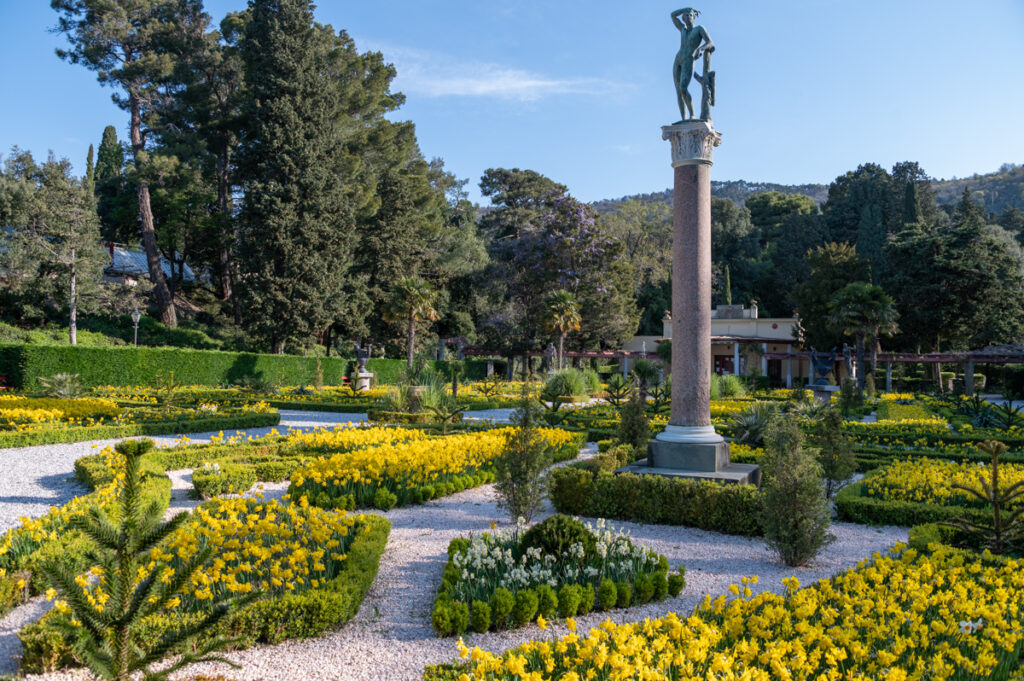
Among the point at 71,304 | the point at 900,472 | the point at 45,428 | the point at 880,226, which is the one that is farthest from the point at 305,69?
the point at 880,226

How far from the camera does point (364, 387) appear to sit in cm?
2595

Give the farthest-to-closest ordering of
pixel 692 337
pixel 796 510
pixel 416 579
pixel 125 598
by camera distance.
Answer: pixel 692 337
pixel 796 510
pixel 416 579
pixel 125 598

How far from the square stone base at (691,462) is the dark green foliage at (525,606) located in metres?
4.13

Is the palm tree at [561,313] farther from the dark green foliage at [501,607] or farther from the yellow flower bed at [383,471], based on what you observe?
the dark green foliage at [501,607]

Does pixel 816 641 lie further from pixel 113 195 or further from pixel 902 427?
pixel 113 195

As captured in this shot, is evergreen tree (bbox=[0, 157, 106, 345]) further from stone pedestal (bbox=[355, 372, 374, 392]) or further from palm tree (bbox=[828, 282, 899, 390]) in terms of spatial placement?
palm tree (bbox=[828, 282, 899, 390])

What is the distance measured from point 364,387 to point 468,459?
17.1 metres

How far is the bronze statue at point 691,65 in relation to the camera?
377 inches

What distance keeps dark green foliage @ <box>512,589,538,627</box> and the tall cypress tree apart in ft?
92.6

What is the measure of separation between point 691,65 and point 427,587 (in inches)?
310

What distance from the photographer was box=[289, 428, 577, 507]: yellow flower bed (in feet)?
25.9

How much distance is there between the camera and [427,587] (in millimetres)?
5359

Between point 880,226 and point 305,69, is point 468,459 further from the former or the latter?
point 880,226

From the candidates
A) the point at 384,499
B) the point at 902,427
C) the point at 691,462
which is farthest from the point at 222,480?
the point at 902,427
